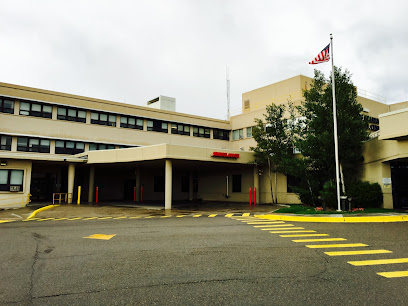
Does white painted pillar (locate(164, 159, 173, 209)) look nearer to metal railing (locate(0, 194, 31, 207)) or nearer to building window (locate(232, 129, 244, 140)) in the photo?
metal railing (locate(0, 194, 31, 207))

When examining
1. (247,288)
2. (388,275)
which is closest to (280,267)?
(247,288)

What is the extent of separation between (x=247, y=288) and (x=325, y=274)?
1862mm

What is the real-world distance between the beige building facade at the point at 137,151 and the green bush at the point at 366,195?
0.51 m

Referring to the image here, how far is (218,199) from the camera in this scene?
35.7 m

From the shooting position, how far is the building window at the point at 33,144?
30.2 metres

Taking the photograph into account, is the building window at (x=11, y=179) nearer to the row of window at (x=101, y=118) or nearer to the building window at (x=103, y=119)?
the row of window at (x=101, y=118)

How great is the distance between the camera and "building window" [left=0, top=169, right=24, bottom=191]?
25828mm

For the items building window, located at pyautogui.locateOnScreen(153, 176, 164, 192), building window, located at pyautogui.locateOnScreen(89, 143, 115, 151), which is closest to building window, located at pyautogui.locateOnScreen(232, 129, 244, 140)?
building window, located at pyautogui.locateOnScreen(153, 176, 164, 192)

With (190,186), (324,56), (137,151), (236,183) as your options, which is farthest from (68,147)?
(324,56)

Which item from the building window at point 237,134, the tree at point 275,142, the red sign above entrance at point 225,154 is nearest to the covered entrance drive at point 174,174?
the red sign above entrance at point 225,154

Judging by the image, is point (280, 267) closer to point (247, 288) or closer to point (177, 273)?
point (247, 288)

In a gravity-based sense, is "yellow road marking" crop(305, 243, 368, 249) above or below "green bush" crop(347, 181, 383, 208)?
below

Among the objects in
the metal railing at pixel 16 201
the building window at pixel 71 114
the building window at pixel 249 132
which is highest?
the building window at pixel 71 114

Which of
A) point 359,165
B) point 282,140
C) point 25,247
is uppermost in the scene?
point 282,140
